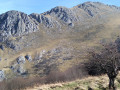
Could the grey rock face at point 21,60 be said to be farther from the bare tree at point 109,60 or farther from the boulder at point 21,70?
the bare tree at point 109,60

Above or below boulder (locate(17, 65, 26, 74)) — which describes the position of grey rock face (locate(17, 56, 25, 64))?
above

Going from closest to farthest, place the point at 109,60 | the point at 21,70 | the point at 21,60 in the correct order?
the point at 109,60, the point at 21,70, the point at 21,60

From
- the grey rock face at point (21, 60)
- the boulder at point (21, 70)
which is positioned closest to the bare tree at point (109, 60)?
the boulder at point (21, 70)

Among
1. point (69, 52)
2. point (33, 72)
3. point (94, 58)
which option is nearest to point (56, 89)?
point (94, 58)

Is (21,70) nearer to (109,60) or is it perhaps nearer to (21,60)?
(21,60)

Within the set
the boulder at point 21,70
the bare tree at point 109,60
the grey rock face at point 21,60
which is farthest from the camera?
the grey rock face at point 21,60

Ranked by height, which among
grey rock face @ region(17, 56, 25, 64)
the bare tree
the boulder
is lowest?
the boulder

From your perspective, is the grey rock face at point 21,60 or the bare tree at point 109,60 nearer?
the bare tree at point 109,60

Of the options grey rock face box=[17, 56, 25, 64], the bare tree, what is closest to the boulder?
grey rock face box=[17, 56, 25, 64]

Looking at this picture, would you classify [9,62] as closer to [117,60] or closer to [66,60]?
[66,60]

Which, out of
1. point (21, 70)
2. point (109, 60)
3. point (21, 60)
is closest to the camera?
point (109, 60)

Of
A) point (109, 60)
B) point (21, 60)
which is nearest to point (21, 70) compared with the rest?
point (21, 60)

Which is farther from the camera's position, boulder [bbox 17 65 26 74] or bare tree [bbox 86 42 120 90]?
boulder [bbox 17 65 26 74]

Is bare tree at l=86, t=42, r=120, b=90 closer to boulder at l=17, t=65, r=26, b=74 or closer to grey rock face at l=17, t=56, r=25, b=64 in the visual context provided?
boulder at l=17, t=65, r=26, b=74
